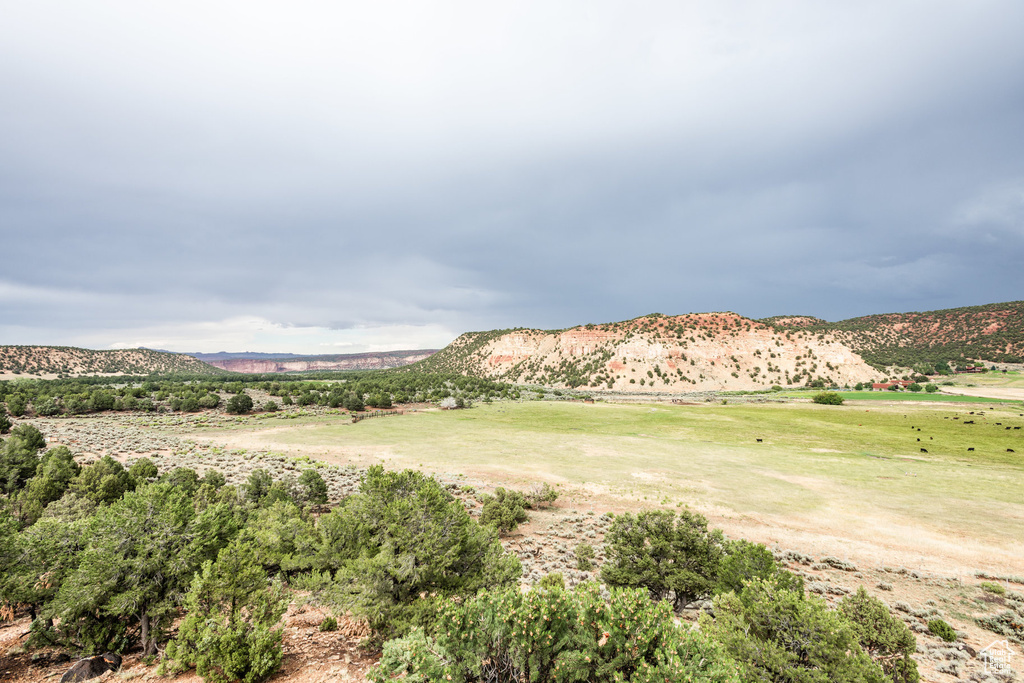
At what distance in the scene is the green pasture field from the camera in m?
20.7

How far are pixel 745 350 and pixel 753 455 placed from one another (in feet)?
264

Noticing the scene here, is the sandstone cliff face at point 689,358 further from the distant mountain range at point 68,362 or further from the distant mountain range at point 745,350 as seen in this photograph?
the distant mountain range at point 68,362

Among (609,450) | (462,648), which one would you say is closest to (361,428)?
(609,450)

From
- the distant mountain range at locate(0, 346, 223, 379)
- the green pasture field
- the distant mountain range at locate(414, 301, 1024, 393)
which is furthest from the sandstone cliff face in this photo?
the distant mountain range at locate(0, 346, 223, 379)

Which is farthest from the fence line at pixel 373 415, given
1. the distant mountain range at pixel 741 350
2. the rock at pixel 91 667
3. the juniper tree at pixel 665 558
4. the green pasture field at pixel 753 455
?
the distant mountain range at pixel 741 350

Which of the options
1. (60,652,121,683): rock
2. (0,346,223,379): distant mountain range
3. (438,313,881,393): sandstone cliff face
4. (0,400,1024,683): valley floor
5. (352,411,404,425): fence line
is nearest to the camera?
(60,652,121,683): rock

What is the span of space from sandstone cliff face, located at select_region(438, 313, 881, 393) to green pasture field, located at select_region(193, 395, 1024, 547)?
34.2 m

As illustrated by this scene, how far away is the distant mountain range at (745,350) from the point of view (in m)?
94.8

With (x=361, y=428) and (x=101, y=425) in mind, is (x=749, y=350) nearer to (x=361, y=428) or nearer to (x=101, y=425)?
(x=361, y=428)

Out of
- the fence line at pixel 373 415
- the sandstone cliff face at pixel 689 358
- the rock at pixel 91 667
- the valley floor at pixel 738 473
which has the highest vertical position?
the sandstone cliff face at pixel 689 358

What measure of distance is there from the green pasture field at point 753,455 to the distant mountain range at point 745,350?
116ft

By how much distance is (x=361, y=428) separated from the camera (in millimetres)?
50281

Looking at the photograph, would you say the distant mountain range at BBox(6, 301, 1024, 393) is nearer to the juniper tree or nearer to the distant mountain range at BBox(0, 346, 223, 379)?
the distant mountain range at BBox(0, 346, 223, 379)

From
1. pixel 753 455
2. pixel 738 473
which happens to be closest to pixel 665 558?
pixel 738 473
